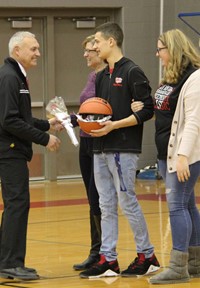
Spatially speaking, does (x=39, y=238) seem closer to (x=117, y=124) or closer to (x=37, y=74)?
(x=117, y=124)

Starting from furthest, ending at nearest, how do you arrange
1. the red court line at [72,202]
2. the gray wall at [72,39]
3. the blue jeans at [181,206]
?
1. the gray wall at [72,39]
2. the red court line at [72,202]
3. the blue jeans at [181,206]

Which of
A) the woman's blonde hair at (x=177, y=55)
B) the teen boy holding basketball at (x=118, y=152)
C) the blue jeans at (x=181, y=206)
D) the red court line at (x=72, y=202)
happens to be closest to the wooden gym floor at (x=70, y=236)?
the red court line at (x=72, y=202)

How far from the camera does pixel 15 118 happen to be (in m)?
6.21

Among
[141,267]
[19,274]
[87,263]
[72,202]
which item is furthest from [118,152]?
[72,202]

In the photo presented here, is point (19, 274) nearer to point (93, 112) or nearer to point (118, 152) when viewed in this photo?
point (118, 152)

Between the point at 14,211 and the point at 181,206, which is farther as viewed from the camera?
the point at 14,211

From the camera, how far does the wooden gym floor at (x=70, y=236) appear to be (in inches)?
244

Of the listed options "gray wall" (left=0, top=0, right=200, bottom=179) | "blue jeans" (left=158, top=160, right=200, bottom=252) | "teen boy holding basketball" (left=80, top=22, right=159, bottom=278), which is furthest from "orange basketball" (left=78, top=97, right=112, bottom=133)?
"gray wall" (left=0, top=0, right=200, bottom=179)

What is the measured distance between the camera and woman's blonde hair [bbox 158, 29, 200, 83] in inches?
234

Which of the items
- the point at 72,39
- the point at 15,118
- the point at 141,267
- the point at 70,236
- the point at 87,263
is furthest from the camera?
the point at 72,39

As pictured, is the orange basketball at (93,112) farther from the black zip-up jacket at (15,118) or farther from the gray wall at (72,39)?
the gray wall at (72,39)

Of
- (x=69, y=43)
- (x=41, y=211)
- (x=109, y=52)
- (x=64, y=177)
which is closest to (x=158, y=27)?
(x=69, y=43)

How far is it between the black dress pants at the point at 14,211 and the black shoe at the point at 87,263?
1.79ft

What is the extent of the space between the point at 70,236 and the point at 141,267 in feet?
6.76
